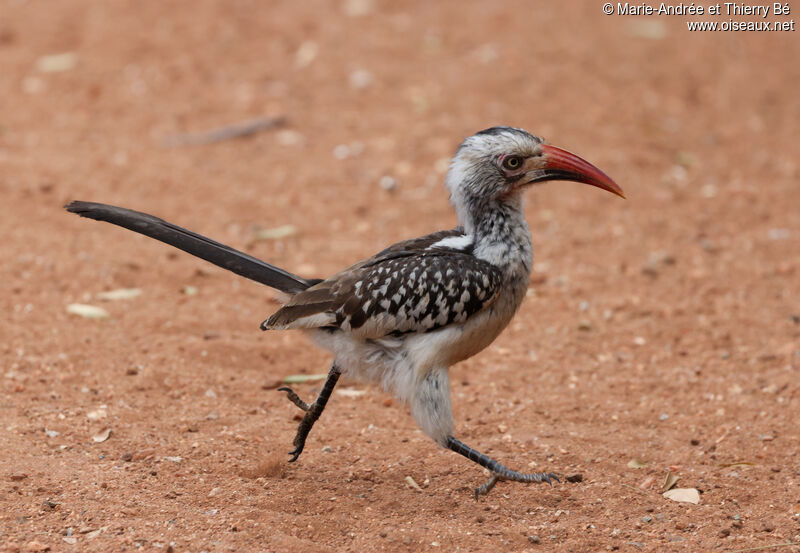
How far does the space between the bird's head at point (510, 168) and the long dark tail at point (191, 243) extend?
0.93 m

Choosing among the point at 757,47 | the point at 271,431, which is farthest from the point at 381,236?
the point at 757,47

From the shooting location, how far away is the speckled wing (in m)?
4.02

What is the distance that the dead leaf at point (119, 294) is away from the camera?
5.88 metres

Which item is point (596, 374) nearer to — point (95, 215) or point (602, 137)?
point (95, 215)

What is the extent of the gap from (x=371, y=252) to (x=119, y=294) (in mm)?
1810

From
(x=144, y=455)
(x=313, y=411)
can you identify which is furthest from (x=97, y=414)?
(x=313, y=411)

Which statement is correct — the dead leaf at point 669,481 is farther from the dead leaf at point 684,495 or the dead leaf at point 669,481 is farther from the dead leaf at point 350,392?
the dead leaf at point 350,392

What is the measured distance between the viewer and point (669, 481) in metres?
4.11

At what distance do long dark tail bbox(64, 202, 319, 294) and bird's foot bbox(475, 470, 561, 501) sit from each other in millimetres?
1241

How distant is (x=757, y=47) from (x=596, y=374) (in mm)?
6518

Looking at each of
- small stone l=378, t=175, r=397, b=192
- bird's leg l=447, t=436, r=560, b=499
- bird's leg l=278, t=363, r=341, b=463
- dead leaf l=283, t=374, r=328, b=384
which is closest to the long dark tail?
bird's leg l=278, t=363, r=341, b=463

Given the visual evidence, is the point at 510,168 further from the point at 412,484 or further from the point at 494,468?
the point at 412,484

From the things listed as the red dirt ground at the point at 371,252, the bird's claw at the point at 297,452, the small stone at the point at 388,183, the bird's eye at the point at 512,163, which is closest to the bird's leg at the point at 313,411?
the bird's claw at the point at 297,452

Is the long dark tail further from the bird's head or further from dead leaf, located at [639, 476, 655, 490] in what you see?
dead leaf, located at [639, 476, 655, 490]
